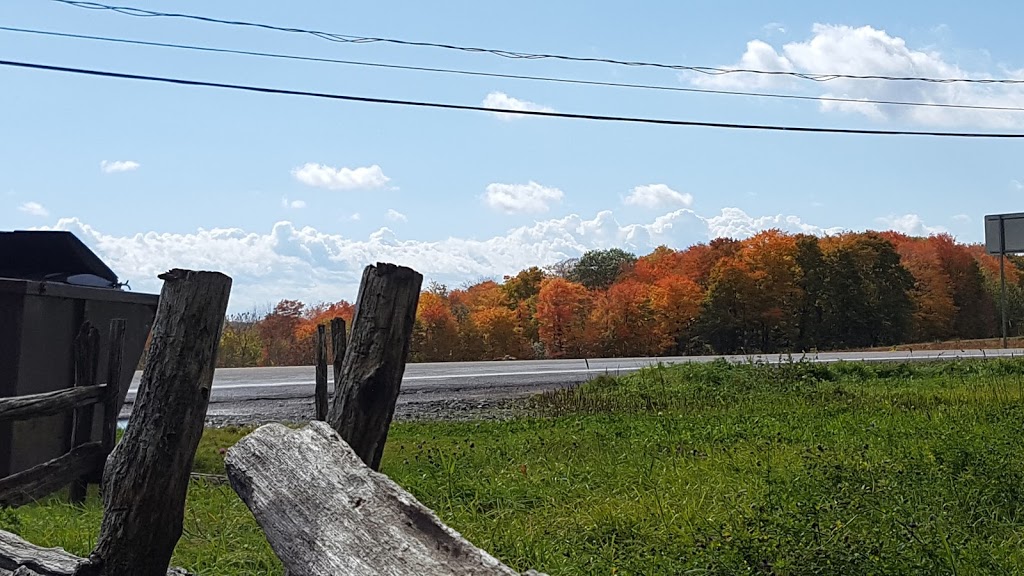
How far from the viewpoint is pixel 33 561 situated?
396 cm

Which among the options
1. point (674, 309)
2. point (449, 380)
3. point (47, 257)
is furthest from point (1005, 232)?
point (47, 257)

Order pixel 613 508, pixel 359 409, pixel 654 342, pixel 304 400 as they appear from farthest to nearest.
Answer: pixel 654 342 < pixel 304 400 < pixel 613 508 < pixel 359 409

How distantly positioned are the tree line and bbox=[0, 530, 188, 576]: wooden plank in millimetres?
17981

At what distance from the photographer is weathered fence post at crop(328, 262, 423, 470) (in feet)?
12.9

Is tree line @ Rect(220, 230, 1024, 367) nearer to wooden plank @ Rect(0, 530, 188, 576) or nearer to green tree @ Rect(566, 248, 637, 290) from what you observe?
green tree @ Rect(566, 248, 637, 290)

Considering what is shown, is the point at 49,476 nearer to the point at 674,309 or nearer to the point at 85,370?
the point at 85,370

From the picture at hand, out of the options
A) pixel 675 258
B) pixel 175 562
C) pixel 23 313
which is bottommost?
pixel 175 562

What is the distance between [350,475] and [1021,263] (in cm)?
4459

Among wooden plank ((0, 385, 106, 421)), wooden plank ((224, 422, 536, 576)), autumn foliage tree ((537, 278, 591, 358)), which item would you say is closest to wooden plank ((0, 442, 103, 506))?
wooden plank ((0, 385, 106, 421))

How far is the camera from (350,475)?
3.05 meters

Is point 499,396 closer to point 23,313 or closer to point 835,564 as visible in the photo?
point 23,313

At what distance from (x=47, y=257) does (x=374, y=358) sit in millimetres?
5939

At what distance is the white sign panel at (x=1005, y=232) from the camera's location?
25.4 meters

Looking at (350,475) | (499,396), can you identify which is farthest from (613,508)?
(499,396)
